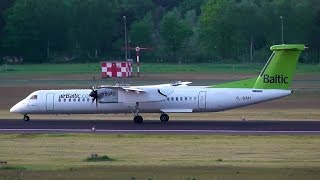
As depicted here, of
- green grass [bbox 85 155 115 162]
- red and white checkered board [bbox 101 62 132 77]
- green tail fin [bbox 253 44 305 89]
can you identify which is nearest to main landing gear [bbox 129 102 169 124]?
green tail fin [bbox 253 44 305 89]

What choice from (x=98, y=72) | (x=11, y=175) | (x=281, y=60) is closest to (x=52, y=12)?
(x=98, y=72)

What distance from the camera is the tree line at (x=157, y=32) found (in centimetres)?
9594

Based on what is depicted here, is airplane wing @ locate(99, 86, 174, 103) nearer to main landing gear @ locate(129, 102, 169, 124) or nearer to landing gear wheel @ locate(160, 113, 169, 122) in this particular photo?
main landing gear @ locate(129, 102, 169, 124)

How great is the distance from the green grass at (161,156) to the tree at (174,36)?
2740 inches

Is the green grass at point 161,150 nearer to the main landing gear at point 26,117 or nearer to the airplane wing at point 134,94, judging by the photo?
the airplane wing at point 134,94

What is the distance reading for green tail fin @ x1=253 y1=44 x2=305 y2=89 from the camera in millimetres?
48875

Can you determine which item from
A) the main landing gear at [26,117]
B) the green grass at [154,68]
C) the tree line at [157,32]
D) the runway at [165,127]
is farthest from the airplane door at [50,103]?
the green grass at [154,68]

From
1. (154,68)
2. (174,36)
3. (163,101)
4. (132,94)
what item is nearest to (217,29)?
(154,68)

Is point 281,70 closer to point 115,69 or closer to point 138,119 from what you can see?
point 138,119

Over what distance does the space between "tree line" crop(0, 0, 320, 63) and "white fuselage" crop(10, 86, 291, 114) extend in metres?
43.9

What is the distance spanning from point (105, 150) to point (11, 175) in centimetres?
902

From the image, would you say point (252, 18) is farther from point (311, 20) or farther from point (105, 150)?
point (105, 150)

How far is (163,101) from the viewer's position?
5075 cm

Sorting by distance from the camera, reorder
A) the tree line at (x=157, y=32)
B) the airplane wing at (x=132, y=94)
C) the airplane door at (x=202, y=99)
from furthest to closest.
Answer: the tree line at (x=157, y=32) → the airplane wing at (x=132, y=94) → the airplane door at (x=202, y=99)
